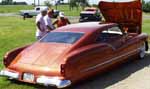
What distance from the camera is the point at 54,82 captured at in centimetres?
748

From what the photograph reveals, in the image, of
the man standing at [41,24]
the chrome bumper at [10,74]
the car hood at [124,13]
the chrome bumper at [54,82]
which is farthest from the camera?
the car hood at [124,13]

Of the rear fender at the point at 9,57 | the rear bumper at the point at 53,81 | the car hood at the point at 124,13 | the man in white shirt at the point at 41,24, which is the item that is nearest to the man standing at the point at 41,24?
the man in white shirt at the point at 41,24

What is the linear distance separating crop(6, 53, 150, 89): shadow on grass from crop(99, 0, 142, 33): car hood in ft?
5.40

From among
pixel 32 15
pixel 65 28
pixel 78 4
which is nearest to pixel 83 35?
pixel 65 28

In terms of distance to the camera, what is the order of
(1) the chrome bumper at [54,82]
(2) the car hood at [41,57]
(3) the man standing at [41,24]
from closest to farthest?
(1) the chrome bumper at [54,82] → (2) the car hood at [41,57] → (3) the man standing at [41,24]

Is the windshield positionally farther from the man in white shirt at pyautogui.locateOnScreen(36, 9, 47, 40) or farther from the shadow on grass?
the man in white shirt at pyautogui.locateOnScreen(36, 9, 47, 40)

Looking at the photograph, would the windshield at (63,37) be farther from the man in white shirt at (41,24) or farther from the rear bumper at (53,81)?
the man in white shirt at (41,24)

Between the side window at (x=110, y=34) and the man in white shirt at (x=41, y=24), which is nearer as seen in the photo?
the side window at (x=110, y=34)

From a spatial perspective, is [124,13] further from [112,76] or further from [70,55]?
[70,55]

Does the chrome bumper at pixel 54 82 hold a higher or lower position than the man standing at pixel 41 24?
lower

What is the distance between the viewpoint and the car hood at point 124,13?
1230 centimetres

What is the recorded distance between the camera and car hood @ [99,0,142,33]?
484 inches

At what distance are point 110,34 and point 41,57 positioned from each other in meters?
2.35

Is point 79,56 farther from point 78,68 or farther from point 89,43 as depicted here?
point 89,43
